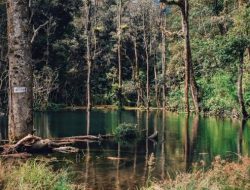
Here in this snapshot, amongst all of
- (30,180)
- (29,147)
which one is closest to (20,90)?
(29,147)

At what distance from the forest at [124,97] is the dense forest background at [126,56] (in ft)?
0.43

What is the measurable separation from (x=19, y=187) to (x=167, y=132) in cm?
1768

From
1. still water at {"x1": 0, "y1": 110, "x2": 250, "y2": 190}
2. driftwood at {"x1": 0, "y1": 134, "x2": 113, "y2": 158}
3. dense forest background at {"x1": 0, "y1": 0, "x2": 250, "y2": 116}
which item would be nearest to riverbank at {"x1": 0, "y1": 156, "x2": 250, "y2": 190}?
still water at {"x1": 0, "y1": 110, "x2": 250, "y2": 190}

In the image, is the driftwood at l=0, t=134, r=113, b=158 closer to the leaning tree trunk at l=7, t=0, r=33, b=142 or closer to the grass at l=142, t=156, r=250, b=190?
the leaning tree trunk at l=7, t=0, r=33, b=142

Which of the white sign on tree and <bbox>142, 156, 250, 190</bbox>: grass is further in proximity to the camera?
the white sign on tree

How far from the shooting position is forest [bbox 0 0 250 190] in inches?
373

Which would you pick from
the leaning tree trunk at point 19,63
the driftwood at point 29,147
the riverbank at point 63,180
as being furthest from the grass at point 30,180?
the driftwood at point 29,147

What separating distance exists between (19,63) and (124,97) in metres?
45.1

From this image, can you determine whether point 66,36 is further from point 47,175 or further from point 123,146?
point 47,175

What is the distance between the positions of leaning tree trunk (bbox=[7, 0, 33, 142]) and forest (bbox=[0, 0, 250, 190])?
20 millimetres

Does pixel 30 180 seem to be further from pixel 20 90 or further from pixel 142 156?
pixel 142 156

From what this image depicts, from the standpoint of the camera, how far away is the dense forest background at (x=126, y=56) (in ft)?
131

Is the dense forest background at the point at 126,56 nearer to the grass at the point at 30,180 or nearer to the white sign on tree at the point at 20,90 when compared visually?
the white sign on tree at the point at 20,90

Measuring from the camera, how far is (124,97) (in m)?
54.6
